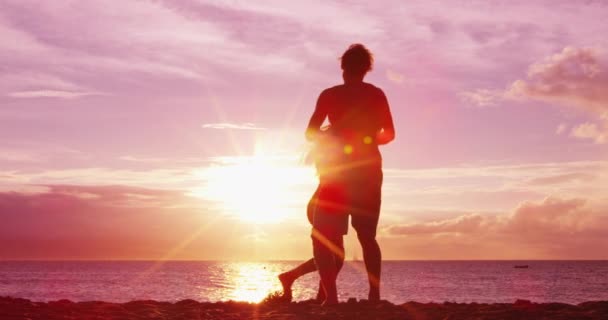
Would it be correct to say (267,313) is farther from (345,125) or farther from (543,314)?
(543,314)

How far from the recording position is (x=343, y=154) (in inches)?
300

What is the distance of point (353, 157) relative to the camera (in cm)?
760

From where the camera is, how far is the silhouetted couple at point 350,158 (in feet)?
24.9

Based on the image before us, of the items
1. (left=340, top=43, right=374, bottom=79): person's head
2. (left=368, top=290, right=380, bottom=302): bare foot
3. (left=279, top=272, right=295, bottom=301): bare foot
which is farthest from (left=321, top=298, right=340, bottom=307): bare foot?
(left=340, top=43, right=374, bottom=79): person's head

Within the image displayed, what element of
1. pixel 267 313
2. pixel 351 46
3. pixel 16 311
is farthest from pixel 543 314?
pixel 16 311

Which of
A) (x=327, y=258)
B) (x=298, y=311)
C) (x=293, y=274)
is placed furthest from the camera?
(x=293, y=274)

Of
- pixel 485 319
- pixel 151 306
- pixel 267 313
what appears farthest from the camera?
pixel 151 306

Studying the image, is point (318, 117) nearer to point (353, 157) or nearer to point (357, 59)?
point (353, 157)

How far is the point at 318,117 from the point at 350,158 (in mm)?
542

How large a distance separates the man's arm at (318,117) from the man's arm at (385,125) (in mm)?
588

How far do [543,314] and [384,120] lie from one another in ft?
8.09

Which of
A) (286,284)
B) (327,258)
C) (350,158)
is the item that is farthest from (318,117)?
(286,284)

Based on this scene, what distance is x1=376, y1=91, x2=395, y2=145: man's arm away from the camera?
7.63m

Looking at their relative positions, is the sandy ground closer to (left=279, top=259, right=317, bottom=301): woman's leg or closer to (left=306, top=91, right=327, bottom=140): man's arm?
(left=279, top=259, right=317, bottom=301): woman's leg
